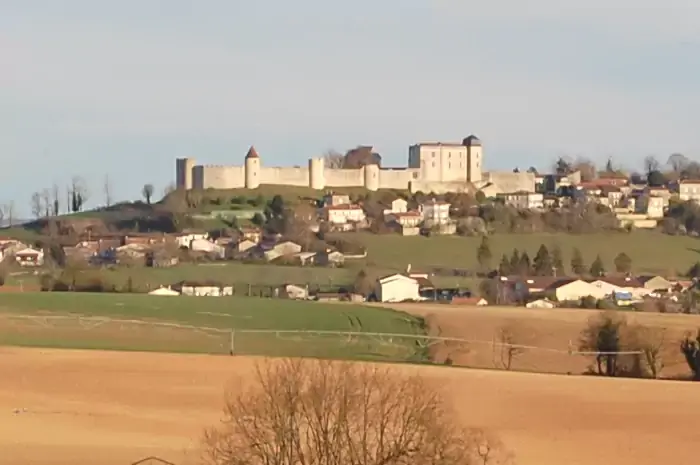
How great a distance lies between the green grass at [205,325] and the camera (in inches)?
1361

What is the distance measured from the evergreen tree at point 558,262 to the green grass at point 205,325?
28546mm

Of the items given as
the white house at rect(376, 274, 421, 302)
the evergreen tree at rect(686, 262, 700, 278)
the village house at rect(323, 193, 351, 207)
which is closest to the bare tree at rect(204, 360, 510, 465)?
the white house at rect(376, 274, 421, 302)

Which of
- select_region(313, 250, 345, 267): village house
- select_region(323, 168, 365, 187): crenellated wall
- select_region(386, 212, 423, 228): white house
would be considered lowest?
select_region(313, 250, 345, 267): village house

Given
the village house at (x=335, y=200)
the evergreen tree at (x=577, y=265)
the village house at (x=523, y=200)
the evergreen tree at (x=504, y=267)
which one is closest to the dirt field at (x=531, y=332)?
the evergreen tree at (x=504, y=267)

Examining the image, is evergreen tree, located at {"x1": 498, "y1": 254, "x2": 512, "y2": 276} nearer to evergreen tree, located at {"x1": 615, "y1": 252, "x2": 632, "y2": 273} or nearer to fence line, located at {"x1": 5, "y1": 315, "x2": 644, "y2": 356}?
evergreen tree, located at {"x1": 615, "y1": 252, "x2": 632, "y2": 273}

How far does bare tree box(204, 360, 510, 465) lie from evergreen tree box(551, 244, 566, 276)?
192 feet

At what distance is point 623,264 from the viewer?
7744cm

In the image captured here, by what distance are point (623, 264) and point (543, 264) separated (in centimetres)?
541

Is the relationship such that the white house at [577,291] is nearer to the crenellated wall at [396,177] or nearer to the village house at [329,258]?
the village house at [329,258]

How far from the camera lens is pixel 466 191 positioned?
4402 inches

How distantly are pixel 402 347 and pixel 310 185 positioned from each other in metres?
72.5

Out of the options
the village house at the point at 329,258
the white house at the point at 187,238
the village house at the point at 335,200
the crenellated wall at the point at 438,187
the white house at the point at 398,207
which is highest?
the crenellated wall at the point at 438,187

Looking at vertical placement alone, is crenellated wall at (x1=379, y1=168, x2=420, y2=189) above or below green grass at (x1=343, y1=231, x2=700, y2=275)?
above

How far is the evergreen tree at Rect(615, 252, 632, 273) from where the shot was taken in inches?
3012
